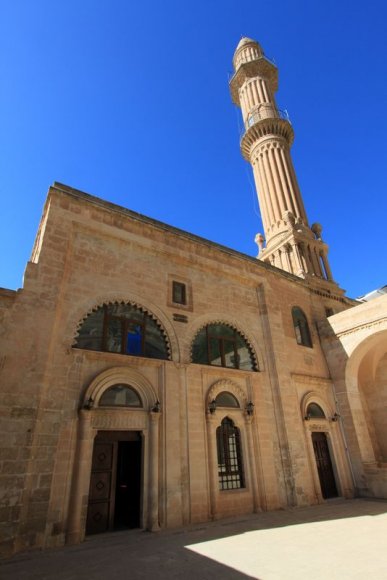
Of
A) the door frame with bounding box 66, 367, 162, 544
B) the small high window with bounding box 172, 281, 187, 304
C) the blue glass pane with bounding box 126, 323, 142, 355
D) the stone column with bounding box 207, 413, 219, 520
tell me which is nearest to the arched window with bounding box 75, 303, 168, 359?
the blue glass pane with bounding box 126, 323, 142, 355

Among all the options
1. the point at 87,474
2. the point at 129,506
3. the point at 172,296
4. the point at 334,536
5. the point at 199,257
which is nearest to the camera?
the point at 334,536

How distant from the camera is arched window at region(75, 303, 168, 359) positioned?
314 inches

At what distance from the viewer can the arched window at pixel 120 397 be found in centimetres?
754

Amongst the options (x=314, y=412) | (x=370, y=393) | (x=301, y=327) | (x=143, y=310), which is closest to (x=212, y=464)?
(x=143, y=310)

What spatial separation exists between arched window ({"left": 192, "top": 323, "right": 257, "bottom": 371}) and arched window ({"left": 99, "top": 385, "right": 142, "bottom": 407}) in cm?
213

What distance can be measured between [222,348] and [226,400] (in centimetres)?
157

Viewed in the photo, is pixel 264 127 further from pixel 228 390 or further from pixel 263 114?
pixel 228 390

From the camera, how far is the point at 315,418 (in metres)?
11.4

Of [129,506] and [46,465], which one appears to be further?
[129,506]

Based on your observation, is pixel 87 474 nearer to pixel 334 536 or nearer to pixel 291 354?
pixel 334 536

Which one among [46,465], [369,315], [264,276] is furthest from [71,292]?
[369,315]

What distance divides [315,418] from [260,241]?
14831 millimetres

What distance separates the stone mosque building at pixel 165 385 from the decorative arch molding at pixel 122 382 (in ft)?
0.09

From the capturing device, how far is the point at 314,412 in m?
11.6
